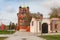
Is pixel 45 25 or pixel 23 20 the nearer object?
pixel 45 25

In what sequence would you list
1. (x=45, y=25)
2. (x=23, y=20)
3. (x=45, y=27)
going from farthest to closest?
1. (x=23, y=20)
2. (x=45, y=25)
3. (x=45, y=27)

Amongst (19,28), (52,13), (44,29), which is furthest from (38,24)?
(52,13)

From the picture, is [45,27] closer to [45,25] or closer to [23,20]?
[45,25]

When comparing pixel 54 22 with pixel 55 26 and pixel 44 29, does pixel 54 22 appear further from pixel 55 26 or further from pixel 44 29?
pixel 44 29

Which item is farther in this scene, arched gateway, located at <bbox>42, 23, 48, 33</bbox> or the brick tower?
the brick tower

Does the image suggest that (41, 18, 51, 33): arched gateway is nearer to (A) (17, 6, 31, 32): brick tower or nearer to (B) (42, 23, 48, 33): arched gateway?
(B) (42, 23, 48, 33): arched gateway

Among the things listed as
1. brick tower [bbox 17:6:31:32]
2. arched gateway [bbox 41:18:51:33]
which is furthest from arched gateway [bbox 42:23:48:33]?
brick tower [bbox 17:6:31:32]

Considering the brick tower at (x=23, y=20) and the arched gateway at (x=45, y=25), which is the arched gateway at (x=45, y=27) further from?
the brick tower at (x=23, y=20)

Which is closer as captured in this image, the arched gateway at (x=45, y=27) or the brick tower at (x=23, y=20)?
the arched gateway at (x=45, y=27)

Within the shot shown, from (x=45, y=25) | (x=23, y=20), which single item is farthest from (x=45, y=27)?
(x=23, y=20)

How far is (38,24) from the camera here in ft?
116

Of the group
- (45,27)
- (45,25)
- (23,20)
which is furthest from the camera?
(23,20)

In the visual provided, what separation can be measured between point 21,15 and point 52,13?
11.6 m

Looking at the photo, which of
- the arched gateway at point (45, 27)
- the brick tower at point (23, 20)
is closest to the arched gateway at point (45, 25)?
the arched gateway at point (45, 27)
